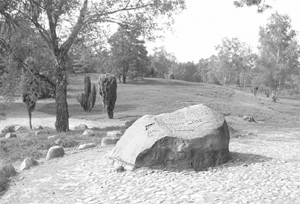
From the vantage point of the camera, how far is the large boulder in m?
8.48

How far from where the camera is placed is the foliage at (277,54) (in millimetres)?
53475

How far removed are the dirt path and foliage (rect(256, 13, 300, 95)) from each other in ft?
112

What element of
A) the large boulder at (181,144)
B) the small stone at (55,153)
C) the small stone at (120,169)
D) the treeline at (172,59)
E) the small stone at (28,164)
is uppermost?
the treeline at (172,59)

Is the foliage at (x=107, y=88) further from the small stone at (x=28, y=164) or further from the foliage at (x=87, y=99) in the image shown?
the small stone at (x=28, y=164)

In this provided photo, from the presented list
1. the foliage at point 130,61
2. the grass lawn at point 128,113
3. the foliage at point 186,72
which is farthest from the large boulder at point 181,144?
the foliage at point 186,72

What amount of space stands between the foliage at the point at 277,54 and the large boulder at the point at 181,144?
4723 centimetres

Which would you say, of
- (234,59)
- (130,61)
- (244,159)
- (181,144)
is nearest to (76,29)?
(181,144)

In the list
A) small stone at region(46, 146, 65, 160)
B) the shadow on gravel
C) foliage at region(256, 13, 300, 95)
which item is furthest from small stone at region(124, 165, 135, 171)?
foliage at region(256, 13, 300, 95)

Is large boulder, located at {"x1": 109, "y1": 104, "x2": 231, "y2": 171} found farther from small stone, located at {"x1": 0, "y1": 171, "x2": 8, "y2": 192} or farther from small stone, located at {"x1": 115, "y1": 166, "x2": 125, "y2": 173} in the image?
small stone, located at {"x1": 0, "y1": 171, "x2": 8, "y2": 192}

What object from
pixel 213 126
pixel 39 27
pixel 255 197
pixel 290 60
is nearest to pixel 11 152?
pixel 39 27

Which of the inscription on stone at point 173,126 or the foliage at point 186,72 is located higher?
the foliage at point 186,72

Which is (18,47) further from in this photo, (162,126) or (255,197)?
(255,197)

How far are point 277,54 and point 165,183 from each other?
52.4 m

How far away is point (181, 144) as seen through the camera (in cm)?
845
